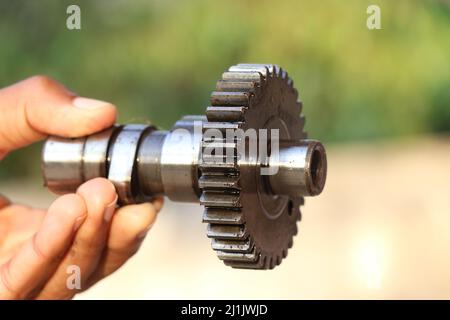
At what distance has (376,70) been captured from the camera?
444 cm

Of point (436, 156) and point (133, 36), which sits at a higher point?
point (133, 36)

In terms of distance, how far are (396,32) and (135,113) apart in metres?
1.43

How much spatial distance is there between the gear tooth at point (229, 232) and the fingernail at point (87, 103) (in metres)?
0.28

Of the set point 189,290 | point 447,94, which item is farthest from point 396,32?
point 189,290

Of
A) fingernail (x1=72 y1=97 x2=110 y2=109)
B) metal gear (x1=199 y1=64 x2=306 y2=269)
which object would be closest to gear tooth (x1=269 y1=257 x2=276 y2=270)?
metal gear (x1=199 y1=64 x2=306 y2=269)

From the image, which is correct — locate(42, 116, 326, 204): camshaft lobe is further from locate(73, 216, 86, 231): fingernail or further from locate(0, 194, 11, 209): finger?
locate(0, 194, 11, 209): finger

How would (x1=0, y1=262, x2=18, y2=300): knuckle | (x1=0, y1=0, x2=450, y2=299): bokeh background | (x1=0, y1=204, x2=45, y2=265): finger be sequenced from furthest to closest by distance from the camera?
(x1=0, y1=0, x2=450, y2=299): bokeh background, (x1=0, y1=204, x2=45, y2=265): finger, (x1=0, y1=262, x2=18, y2=300): knuckle

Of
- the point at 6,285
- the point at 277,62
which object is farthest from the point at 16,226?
the point at 277,62

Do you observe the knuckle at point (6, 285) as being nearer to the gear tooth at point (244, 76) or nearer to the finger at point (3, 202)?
the finger at point (3, 202)

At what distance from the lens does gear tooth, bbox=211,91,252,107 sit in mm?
1128

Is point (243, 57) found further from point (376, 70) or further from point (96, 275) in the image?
point (96, 275)

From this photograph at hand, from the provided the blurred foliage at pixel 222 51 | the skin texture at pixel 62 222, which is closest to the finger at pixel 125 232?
the skin texture at pixel 62 222

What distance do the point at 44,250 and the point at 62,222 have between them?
2.7 inches
